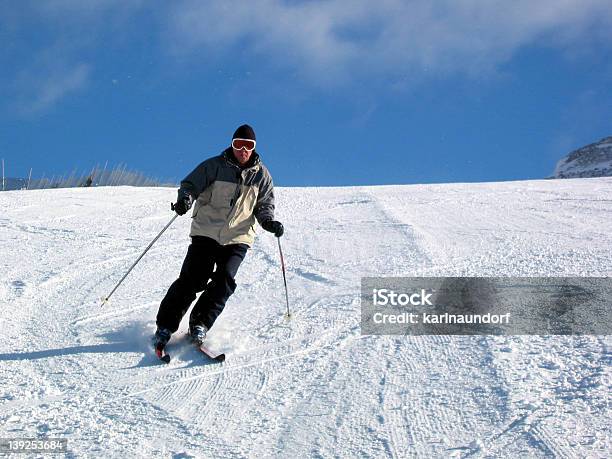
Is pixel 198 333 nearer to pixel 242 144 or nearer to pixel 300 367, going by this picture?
pixel 300 367

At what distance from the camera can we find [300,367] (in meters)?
3.99

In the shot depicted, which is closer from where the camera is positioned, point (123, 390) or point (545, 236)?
point (123, 390)

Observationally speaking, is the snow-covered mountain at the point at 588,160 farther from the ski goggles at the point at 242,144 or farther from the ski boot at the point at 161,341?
the ski boot at the point at 161,341

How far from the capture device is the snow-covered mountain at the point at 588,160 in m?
68.6

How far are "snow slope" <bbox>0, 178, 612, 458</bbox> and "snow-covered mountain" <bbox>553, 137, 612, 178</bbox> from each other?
215 feet

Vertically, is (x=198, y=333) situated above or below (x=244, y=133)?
below

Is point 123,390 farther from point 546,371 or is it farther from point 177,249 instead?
point 177,249

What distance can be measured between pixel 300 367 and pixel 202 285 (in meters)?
0.98

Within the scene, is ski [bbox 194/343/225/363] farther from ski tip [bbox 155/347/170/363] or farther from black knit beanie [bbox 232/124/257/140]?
black knit beanie [bbox 232/124/257/140]

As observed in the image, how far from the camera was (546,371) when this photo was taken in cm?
370

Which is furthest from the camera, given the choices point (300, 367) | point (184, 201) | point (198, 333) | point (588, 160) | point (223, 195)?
point (588, 160)

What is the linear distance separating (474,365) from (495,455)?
1.03 m

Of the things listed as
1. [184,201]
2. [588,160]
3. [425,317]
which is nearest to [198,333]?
[184,201]

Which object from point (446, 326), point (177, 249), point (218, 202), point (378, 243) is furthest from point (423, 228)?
point (218, 202)
